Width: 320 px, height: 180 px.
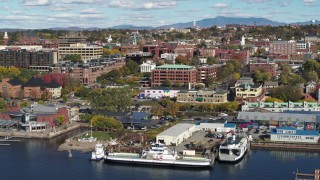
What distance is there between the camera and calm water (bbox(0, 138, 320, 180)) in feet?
36.8

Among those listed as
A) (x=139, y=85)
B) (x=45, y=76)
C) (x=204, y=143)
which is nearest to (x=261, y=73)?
(x=139, y=85)

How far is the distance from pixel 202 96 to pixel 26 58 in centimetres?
1153

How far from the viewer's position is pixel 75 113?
1755 centimetres

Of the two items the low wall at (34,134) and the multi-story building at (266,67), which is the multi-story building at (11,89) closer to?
the low wall at (34,134)

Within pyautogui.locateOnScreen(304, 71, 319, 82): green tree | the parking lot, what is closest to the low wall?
the parking lot

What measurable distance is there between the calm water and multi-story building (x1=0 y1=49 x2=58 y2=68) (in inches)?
549

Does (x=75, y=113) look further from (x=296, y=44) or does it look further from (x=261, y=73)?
(x=296, y=44)

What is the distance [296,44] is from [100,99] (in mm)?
20115

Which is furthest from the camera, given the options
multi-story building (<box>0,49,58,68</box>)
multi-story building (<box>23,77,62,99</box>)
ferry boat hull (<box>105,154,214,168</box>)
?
multi-story building (<box>0,49,58,68</box>)

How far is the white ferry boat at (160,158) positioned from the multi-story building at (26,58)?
598 inches

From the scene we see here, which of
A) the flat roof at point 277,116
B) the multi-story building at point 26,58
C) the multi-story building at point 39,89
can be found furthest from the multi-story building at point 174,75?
the flat roof at point 277,116

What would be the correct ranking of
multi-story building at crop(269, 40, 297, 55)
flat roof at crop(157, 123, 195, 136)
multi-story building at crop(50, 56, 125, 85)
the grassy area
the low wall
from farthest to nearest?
multi-story building at crop(269, 40, 297, 55) < multi-story building at crop(50, 56, 125, 85) < the low wall < the grassy area < flat roof at crop(157, 123, 195, 136)

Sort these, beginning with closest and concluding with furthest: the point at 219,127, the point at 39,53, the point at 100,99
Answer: the point at 219,127 < the point at 100,99 < the point at 39,53

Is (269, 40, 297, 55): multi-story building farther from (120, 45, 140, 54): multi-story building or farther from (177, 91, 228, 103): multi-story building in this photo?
(177, 91, 228, 103): multi-story building
